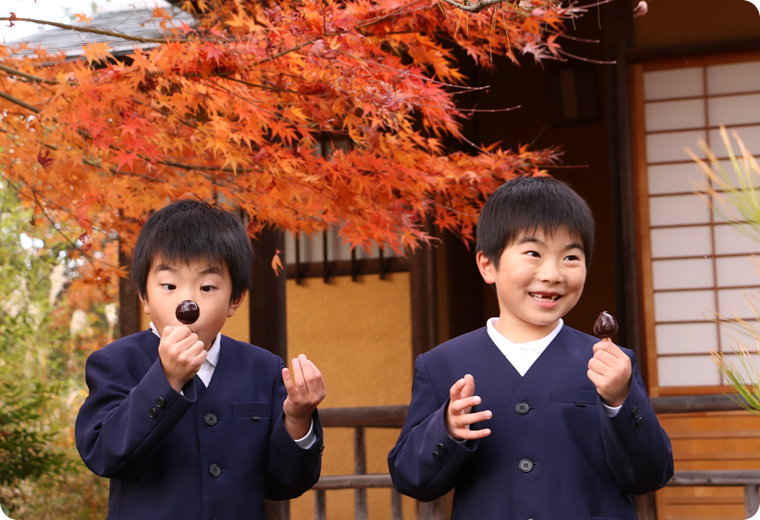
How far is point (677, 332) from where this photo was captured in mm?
5551

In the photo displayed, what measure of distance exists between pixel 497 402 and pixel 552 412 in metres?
0.15

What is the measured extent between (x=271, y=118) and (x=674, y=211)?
11.3 ft

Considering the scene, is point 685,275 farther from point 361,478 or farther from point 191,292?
point 191,292

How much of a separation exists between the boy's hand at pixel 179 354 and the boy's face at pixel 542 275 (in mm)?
841

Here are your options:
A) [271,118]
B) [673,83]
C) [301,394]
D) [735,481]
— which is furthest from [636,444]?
[673,83]

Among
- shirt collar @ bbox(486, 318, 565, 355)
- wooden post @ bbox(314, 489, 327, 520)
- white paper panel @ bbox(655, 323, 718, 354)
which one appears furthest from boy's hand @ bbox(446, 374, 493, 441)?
white paper panel @ bbox(655, 323, 718, 354)

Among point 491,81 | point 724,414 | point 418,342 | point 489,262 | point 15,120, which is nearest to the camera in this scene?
point 489,262

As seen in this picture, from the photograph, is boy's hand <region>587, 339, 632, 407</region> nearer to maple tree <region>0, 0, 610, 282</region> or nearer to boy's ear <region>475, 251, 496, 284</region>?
boy's ear <region>475, 251, 496, 284</region>

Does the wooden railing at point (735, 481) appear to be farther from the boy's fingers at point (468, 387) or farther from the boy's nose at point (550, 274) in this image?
the boy's fingers at point (468, 387)

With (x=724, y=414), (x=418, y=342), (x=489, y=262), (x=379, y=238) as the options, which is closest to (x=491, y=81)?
(x=418, y=342)

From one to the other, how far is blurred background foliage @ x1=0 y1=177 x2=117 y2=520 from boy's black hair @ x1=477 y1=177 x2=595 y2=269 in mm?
2951

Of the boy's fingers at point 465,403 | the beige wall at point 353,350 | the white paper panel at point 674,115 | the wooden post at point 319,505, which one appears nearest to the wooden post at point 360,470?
the wooden post at point 319,505

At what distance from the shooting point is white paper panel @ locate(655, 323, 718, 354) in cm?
553

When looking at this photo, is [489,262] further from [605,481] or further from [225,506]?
[225,506]
